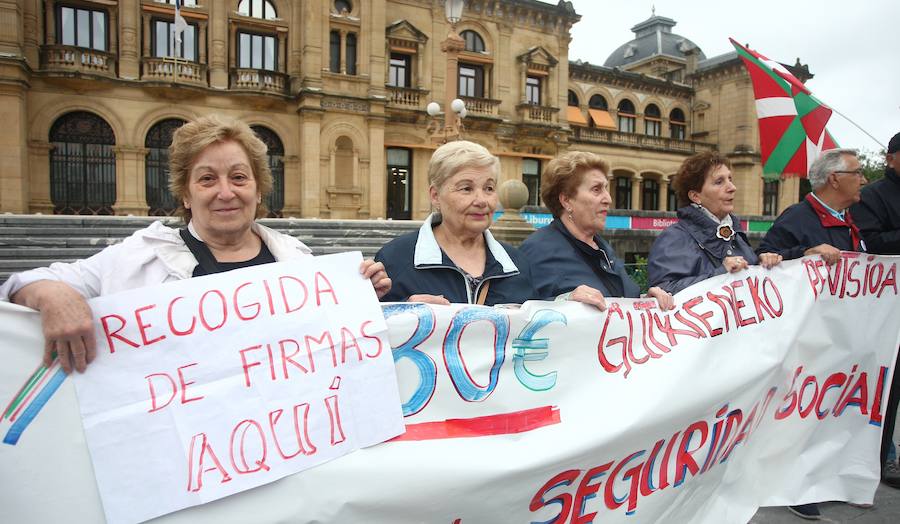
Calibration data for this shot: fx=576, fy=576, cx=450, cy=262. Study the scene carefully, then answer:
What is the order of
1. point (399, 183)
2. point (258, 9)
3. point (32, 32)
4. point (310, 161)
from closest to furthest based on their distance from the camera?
point (32, 32)
point (310, 161)
point (258, 9)
point (399, 183)

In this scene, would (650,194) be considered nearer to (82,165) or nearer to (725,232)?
(82,165)

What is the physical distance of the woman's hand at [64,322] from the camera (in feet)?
5.43

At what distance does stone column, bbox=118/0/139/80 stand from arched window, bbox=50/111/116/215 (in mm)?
2041

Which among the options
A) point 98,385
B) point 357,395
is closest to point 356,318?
point 357,395

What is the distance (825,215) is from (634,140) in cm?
3327

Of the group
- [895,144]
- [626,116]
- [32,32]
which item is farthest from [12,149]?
[626,116]

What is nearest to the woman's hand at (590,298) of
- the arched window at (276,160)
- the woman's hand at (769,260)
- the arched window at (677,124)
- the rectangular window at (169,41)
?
the woman's hand at (769,260)

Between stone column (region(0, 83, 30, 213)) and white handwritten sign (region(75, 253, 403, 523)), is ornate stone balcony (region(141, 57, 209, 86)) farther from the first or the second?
white handwritten sign (region(75, 253, 403, 523))

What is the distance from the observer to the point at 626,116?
1458 inches

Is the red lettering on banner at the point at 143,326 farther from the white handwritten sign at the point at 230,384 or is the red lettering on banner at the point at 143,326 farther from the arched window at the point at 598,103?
the arched window at the point at 598,103

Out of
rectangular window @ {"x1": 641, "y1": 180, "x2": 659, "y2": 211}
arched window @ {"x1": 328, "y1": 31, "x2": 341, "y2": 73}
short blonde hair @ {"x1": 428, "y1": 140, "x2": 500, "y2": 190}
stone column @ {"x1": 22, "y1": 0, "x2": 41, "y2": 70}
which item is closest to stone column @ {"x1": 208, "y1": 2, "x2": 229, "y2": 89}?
arched window @ {"x1": 328, "y1": 31, "x2": 341, "y2": 73}

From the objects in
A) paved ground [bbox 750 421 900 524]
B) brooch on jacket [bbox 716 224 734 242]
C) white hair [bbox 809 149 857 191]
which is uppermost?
white hair [bbox 809 149 857 191]

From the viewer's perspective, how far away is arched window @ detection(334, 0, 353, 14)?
2422 cm

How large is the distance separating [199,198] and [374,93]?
75.9 feet
